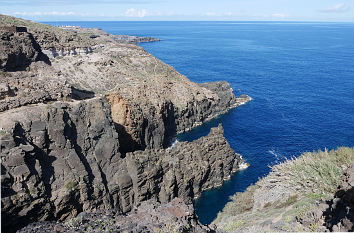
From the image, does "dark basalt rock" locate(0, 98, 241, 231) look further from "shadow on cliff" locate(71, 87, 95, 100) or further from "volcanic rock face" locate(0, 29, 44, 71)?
"volcanic rock face" locate(0, 29, 44, 71)

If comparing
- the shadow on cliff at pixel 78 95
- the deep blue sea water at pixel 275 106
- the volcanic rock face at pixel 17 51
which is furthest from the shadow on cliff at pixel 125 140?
the volcanic rock face at pixel 17 51

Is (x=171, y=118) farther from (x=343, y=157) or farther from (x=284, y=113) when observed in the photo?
(x=343, y=157)

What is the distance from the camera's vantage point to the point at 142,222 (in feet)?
70.1

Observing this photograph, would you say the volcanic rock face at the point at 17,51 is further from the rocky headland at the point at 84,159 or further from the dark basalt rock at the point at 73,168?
the dark basalt rock at the point at 73,168

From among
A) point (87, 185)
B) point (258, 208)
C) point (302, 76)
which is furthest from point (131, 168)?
point (302, 76)

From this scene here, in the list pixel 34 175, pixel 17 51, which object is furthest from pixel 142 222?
pixel 17 51

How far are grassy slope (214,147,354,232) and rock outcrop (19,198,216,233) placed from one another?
409cm

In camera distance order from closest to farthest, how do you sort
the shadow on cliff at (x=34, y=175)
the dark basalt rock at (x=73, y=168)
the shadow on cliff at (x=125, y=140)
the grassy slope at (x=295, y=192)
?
the grassy slope at (x=295, y=192) < the shadow on cliff at (x=34, y=175) < the dark basalt rock at (x=73, y=168) < the shadow on cliff at (x=125, y=140)

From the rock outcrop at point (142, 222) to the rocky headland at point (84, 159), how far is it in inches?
3.2

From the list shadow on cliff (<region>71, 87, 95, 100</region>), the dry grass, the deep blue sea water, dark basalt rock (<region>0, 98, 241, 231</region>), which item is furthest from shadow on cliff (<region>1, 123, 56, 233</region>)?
the dry grass

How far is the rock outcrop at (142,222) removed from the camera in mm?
20312

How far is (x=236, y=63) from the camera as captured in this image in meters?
152

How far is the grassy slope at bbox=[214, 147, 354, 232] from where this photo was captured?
Answer: 58.6ft

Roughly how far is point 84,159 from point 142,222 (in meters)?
18.0
